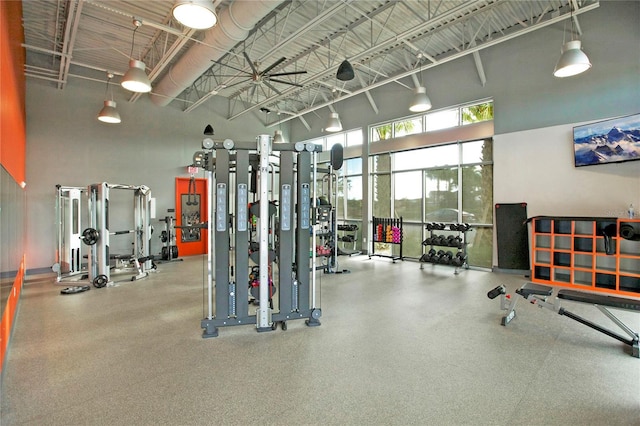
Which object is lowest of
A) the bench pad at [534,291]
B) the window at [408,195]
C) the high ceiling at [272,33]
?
the bench pad at [534,291]

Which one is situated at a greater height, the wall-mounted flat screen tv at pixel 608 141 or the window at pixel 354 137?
the window at pixel 354 137

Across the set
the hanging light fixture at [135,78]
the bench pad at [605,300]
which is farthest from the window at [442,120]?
the hanging light fixture at [135,78]

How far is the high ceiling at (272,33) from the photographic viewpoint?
210 inches

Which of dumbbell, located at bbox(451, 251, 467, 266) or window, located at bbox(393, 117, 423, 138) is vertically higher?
window, located at bbox(393, 117, 423, 138)

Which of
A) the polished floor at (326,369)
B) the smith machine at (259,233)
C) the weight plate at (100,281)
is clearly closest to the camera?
the polished floor at (326,369)

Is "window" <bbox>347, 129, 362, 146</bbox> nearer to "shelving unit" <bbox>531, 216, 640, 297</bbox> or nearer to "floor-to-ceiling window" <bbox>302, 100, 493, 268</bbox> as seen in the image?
"floor-to-ceiling window" <bbox>302, 100, 493, 268</bbox>

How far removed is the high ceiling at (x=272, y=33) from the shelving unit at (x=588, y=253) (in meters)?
3.61

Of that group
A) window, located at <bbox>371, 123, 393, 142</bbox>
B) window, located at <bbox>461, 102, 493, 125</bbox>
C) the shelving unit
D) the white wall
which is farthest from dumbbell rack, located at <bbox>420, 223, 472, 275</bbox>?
window, located at <bbox>371, 123, 393, 142</bbox>

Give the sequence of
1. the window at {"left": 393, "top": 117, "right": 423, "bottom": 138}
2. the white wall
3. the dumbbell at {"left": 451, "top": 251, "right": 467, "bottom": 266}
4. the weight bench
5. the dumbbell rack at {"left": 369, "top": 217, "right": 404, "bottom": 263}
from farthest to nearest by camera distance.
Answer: the window at {"left": 393, "top": 117, "right": 423, "bottom": 138}
the dumbbell rack at {"left": 369, "top": 217, "right": 404, "bottom": 263}
the dumbbell at {"left": 451, "top": 251, "right": 467, "bottom": 266}
the white wall
the weight bench

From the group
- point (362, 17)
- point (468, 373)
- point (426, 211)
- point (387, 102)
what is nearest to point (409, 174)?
point (426, 211)

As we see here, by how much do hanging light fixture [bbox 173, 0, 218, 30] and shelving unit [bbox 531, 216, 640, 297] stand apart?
657 centimetres

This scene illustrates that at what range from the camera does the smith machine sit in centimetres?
383

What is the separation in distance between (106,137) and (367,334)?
871cm

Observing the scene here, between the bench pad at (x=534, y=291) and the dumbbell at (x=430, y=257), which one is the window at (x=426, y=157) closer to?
the dumbbell at (x=430, y=257)
